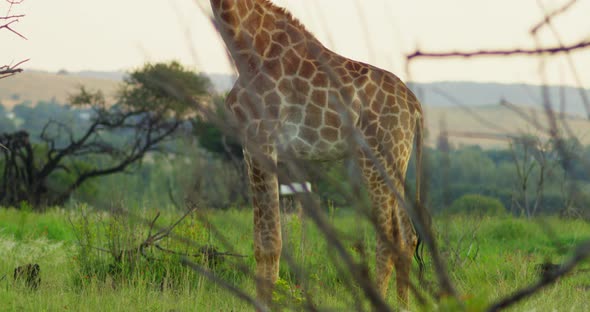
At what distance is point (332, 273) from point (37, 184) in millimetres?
12589

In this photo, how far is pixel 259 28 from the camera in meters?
5.92

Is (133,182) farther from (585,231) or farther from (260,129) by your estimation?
(260,129)

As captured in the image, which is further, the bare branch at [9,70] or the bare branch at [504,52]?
the bare branch at [9,70]

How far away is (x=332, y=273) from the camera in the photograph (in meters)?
7.45

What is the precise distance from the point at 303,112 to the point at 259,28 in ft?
2.50

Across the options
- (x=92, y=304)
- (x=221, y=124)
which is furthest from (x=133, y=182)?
(x=221, y=124)

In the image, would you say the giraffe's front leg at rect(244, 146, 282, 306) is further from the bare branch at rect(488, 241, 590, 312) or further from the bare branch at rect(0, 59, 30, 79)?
the bare branch at rect(488, 241, 590, 312)

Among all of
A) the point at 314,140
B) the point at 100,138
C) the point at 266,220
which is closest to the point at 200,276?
the point at 266,220

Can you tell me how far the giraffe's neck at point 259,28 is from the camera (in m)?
5.81

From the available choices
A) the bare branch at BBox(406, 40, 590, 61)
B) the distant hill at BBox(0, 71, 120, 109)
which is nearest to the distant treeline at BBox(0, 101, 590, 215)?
the bare branch at BBox(406, 40, 590, 61)

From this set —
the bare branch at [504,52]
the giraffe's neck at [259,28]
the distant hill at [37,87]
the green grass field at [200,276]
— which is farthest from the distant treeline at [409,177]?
the distant hill at [37,87]

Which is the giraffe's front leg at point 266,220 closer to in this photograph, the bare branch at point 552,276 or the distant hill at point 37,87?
the bare branch at point 552,276

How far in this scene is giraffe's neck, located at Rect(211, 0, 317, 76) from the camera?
19.1ft

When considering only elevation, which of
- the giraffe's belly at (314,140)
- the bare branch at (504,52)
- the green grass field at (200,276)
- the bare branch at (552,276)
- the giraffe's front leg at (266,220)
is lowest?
the green grass field at (200,276)
